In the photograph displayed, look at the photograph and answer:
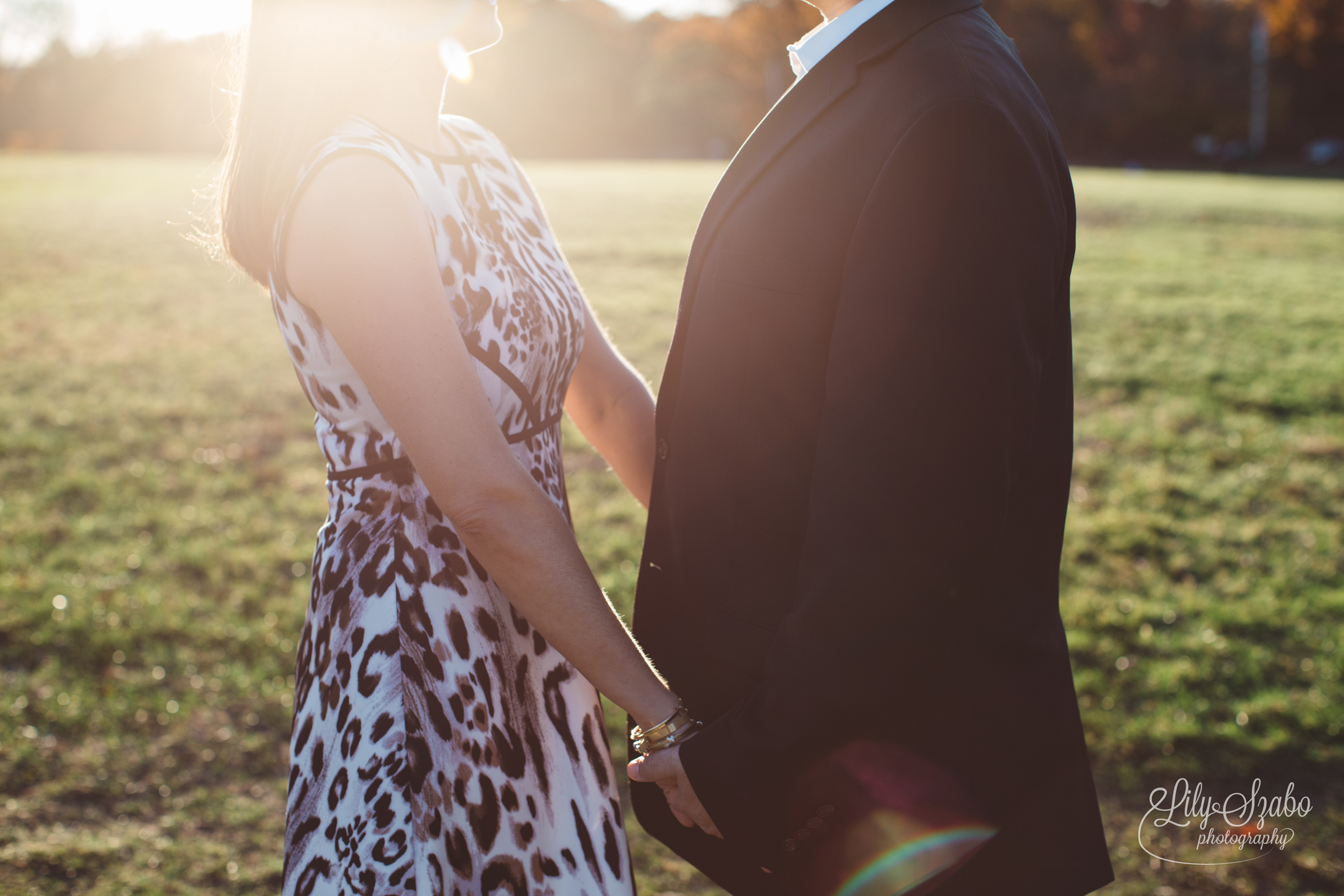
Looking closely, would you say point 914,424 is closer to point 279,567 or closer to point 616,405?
point 616,405

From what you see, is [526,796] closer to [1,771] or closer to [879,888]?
[879,888]

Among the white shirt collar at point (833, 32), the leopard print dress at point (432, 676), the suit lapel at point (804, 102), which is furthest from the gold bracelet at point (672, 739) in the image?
the white shirt collar at point (833, 32)

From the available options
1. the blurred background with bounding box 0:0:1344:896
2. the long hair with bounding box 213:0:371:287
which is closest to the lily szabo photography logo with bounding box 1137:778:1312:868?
the blurred background with bounding box 0:0:1344:896

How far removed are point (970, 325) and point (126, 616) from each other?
4.75 meters

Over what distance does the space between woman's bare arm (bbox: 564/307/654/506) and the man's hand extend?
819 millimetres

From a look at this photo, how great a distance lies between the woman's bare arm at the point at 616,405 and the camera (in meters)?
2.34

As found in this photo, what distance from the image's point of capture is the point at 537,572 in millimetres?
1609

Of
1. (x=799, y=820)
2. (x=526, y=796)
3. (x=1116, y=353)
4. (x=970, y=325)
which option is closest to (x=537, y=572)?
(x=526, y=796)

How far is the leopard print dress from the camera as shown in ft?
5.48

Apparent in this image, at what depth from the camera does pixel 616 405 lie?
2352 mm

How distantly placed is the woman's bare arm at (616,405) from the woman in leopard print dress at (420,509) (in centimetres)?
35

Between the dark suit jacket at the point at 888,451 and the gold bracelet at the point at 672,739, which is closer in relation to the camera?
the dark suit jacket at the point at 888,451

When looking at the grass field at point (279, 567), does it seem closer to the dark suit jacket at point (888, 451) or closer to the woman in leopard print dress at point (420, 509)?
the woman in leopard print dress at point (420, 509)

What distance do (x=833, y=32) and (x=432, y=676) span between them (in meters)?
1.30
